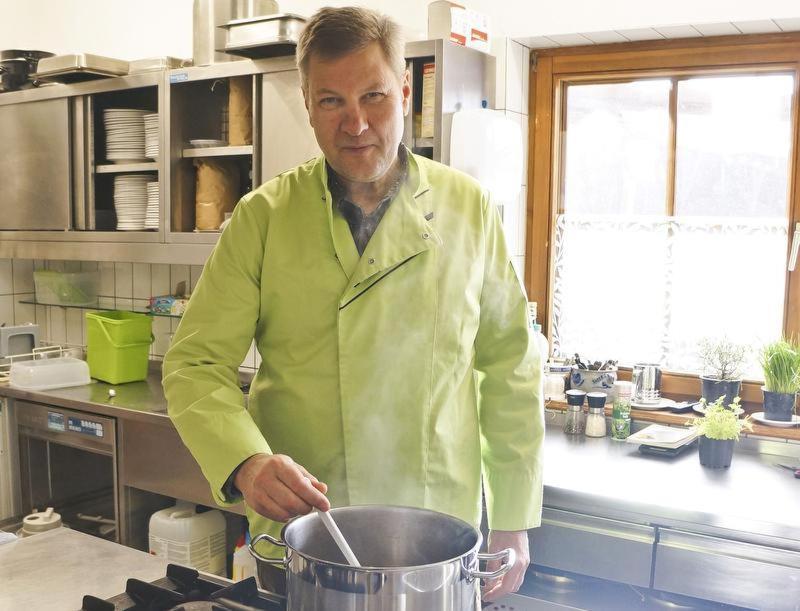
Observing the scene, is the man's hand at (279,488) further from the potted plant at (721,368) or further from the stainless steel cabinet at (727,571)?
the potted plant at (721,368)

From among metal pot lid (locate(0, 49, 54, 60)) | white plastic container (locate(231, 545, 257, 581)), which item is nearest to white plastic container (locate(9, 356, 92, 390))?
white plastic container (locate(231, 545, 257, 581))

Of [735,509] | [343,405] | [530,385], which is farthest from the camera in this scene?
[735,509]

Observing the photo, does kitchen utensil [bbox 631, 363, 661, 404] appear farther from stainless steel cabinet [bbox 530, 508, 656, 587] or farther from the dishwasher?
the dishwasher

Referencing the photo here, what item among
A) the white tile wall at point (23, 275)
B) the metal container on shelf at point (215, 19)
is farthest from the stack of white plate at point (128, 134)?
the white tile wall at point (23, 275)

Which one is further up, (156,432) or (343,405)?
(343,405)

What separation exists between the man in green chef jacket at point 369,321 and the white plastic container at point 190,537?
54.5 inches

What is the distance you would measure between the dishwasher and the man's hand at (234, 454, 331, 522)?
1.94 metres

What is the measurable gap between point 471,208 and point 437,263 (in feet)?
0.44

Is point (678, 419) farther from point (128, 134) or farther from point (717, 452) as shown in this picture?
point (128, 134)

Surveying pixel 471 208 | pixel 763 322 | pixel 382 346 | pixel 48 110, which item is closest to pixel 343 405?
pixel 382 346

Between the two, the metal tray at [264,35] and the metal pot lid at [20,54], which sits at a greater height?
the metal pot lid at [20,54]

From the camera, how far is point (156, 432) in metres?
2.83

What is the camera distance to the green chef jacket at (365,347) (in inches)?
56.8

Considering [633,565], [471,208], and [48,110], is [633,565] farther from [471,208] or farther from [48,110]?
[48,110]
